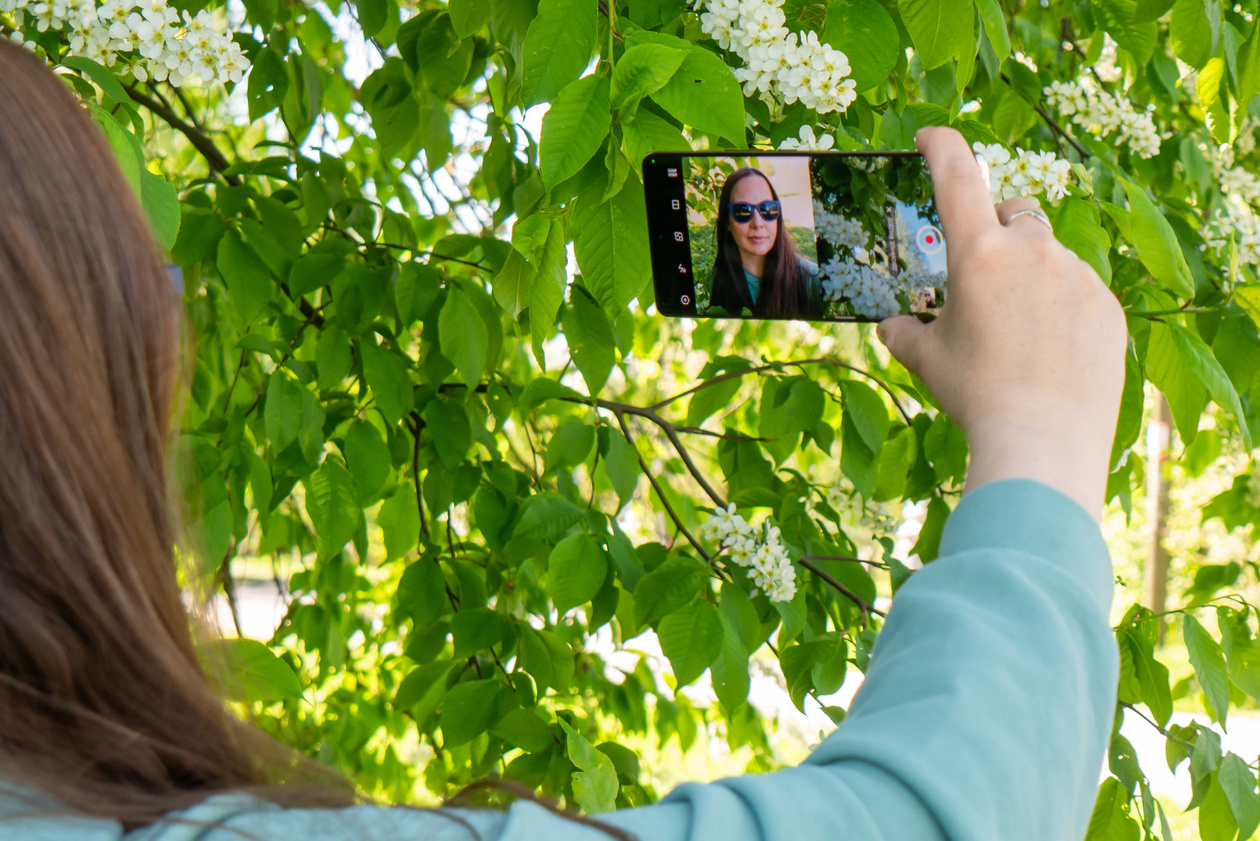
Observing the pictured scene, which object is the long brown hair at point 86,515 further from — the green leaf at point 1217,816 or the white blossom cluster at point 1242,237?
the white blossom cluster at point 1242,237

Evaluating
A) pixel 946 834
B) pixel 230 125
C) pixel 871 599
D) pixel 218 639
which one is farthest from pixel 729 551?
pixel 230 125

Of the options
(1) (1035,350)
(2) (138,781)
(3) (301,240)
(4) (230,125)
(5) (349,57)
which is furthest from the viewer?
(4) (230,125)

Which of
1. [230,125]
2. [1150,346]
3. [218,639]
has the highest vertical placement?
[230,125]

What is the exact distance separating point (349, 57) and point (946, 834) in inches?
108

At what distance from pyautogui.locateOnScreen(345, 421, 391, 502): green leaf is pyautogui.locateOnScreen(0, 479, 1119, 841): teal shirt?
1.08 meters

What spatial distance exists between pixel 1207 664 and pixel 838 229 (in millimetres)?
857

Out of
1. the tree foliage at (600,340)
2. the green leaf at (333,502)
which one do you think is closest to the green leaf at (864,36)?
the tree foliage at (600,340)

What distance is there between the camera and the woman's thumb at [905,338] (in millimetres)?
803

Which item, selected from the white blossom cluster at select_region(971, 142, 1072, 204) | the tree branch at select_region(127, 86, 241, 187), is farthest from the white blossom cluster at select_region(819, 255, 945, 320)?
the tree branch at select_region(127, 86, 241, 187)

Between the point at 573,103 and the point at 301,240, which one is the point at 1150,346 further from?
the point at 301,240

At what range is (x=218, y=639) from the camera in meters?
0.73

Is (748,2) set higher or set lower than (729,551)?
higher

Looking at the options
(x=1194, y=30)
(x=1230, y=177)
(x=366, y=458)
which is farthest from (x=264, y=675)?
(x=1230, y=177)

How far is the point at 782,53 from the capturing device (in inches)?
40.8
